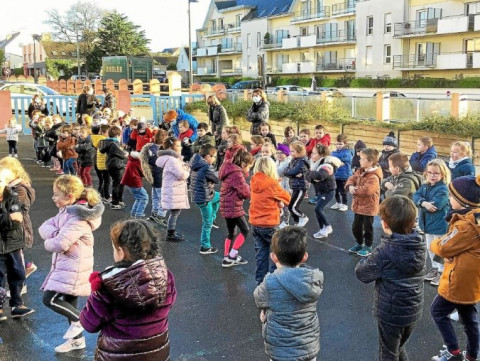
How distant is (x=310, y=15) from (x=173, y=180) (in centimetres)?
4966

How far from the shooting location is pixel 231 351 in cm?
507

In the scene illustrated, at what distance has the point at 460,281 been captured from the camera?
4.62 m

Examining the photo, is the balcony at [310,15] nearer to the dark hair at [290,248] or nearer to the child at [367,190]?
the child at [367,190]

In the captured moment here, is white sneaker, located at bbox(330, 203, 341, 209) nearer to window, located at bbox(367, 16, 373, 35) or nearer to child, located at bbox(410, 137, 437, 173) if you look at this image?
child, located at bbox(410, 137, 437, 173)

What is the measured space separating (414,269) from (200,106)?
19.7 metres

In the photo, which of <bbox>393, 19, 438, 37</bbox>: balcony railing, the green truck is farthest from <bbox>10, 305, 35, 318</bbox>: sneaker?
<bbox>393, 19, 438, 37</bbox>: balcony railing

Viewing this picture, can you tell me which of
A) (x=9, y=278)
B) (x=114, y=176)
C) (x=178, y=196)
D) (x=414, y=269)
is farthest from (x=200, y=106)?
(x=414, y=269)

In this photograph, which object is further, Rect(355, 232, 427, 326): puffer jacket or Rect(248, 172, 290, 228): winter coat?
Rect(248, 172, 290, 228): winter coat

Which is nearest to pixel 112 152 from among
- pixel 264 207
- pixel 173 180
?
pixel 173 180

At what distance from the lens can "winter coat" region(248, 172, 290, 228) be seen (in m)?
6.59

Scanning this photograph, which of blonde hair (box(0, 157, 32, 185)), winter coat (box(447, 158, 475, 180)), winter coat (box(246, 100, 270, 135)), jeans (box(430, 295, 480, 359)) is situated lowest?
jeans (box(430, 295, 480, 359))

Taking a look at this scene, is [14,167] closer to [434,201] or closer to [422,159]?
[434,201]

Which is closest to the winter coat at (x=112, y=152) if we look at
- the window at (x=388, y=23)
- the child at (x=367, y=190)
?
the child at (x=367, y=190)

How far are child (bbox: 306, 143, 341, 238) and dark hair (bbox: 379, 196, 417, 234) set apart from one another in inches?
178
